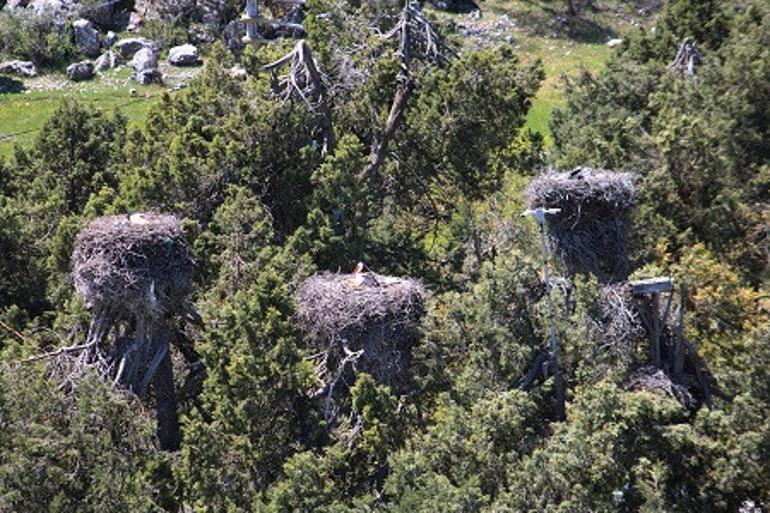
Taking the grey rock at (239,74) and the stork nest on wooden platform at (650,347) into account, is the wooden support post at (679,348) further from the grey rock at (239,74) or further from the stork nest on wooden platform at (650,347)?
the grey rock at (239,74)

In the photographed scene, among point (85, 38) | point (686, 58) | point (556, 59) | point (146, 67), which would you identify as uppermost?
point (686, 58)

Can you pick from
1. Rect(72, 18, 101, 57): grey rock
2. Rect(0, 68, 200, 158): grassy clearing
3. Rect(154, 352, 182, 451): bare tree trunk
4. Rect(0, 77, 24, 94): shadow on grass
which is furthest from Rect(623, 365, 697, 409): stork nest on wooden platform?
Rect(72, 18, 101, 57): grey rock

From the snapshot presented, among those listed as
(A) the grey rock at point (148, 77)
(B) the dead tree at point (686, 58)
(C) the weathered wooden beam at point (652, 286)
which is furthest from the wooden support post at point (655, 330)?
(A) the grey rock at point (148, 77)

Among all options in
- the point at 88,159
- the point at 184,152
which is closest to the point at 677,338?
the point at 184,152

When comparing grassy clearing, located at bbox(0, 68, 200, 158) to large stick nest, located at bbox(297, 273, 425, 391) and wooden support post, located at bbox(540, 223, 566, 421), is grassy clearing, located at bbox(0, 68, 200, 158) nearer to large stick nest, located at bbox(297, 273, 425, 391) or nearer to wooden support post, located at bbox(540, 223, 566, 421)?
large stick nest, located at bbox(297, 273, 425, 391)

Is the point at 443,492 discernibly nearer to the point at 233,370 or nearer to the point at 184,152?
the point at 233,370

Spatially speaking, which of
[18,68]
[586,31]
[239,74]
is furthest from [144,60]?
[586,31]

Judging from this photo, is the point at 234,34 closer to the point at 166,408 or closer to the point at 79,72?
the point at 79,72
